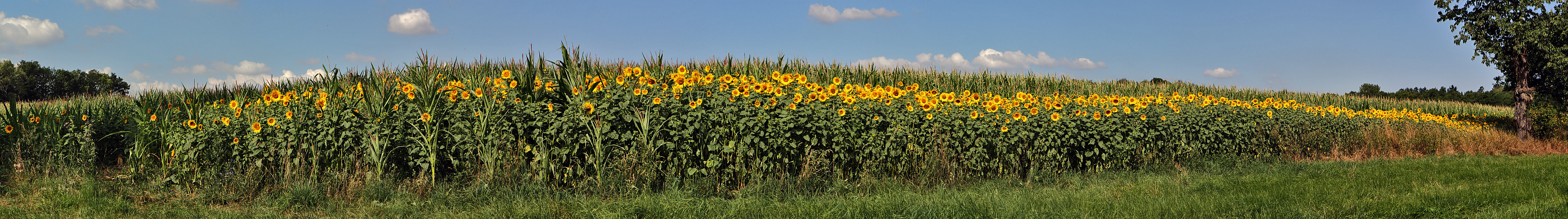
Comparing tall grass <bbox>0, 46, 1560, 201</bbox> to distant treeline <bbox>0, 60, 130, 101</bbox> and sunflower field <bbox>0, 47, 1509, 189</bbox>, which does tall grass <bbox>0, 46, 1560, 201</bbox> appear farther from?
distant treeline <bbox>0, 60, 130, 101</bbox>

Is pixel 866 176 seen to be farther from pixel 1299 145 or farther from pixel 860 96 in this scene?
pixel 1299 145

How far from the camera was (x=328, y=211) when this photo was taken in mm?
4555

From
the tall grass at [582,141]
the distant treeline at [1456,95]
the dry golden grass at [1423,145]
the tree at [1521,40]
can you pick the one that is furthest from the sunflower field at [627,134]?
the distant treeline at [1456,95]

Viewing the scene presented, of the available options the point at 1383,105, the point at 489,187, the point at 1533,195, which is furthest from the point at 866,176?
the point at 1383,105

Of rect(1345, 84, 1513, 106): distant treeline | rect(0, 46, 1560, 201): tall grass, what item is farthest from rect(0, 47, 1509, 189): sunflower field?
rect(1345, 84, 1513, 106): distant treeline

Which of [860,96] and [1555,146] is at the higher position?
[860,96]

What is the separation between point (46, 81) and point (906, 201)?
49249 millimetres

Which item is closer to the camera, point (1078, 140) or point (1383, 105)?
point (1078, 140)

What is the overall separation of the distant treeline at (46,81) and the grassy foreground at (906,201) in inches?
1514

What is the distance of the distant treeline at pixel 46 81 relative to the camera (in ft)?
113

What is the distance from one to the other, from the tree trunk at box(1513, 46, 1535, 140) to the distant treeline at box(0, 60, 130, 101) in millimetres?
46486

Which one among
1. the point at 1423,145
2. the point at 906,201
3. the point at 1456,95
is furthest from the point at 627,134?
the point at 1456,95

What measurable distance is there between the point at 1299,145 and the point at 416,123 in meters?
8.22

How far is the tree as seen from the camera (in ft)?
37.7
